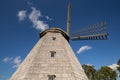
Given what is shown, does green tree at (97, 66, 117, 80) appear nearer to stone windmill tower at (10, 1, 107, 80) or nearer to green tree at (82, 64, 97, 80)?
green tree at (82, 64, 97, 80)

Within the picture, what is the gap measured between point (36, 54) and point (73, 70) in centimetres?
416

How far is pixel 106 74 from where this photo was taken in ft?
134

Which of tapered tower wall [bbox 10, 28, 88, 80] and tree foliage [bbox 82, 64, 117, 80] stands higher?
tree foliage [bbox 82, 64, 117, 80]

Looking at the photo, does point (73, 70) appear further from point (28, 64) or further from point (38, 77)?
point (28, 64)

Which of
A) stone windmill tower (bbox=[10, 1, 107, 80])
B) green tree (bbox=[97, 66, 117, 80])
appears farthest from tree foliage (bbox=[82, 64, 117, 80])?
stone windmill tower (bbox=[10, 1, 107, 80])

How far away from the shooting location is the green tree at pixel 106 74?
4016cm

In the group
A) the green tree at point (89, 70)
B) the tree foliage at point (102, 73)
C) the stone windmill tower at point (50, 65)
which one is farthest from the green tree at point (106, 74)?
the stone windmill tower at point (50, 65)

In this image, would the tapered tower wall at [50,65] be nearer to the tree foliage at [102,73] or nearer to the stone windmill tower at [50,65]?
the stone windmill tower at [50,65]

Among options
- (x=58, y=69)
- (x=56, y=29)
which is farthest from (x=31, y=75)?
(x=56, y=29)

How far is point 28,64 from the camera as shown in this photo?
16.4m

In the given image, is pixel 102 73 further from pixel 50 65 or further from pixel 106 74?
pixel 50 65

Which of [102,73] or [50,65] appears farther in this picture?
[102,73]

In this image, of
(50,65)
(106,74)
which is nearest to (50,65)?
(50,65)

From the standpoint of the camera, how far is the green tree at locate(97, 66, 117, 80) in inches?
1581
